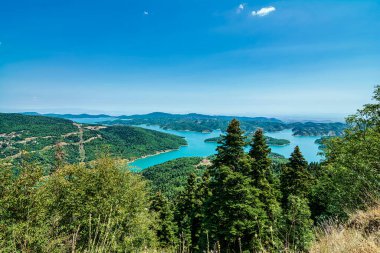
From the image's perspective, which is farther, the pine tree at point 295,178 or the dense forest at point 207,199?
the pine tree at point 295,178

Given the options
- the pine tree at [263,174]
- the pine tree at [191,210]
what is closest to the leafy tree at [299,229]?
the pine tree at [263,174]

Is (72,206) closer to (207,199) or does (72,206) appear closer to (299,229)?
(207,199)

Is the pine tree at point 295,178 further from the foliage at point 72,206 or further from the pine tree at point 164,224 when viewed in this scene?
the foliage at point 72,206

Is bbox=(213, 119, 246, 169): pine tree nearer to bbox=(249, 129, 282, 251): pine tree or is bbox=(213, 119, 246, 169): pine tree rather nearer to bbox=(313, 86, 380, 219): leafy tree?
bbox=(249, 129, 282, 251): pine tree

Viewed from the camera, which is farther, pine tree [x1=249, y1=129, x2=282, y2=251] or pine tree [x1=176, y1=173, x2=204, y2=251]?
pine tree [x1=176, y1=173, x2=204, y2=251]

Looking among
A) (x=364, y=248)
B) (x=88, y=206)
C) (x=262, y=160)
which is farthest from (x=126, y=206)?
(x=364, y=248)

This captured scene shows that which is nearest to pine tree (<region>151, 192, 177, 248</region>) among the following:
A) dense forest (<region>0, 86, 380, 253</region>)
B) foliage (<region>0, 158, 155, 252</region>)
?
foliage (<region>0, 158, 155, 252</region>)

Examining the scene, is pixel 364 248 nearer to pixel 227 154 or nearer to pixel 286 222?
pixel 286 222

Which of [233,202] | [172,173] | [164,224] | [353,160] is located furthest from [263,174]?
[172,173]

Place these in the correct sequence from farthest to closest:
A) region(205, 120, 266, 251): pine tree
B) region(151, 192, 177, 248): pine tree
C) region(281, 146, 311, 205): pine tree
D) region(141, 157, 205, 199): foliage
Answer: region(141, 157, 205, 199): foliage < region(151, 192, 177, 248): pine tree < region(281, 146, 311, 205): pine tree < region(205, 120, 266, 251): pine tree

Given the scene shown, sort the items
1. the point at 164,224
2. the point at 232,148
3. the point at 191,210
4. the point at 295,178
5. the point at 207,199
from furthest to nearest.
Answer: the point at 191,210
the point at 164,224
the point at 295,178
the point at 207,199
the point at 232,148

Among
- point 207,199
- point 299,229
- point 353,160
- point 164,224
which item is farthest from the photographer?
point 164,224
